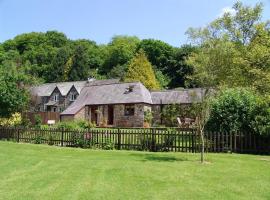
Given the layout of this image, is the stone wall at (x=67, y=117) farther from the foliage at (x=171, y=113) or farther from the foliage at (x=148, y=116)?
the foliage at (x=171, y=113)

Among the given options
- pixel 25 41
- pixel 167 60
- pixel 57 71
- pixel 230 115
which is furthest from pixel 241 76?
pixel 25 41

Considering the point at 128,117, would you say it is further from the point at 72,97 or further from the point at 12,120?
the point at 72,97

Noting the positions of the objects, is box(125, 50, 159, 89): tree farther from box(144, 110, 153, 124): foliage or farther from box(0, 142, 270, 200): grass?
box(0, 142, 270, 200): grass

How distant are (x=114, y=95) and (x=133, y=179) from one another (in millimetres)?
35919

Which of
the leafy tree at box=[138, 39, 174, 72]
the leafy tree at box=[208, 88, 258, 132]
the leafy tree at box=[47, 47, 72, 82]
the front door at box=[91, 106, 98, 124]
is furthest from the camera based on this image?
the leafy tree at box=[47, 47, 72, 82]

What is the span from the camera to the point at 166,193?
8.66m

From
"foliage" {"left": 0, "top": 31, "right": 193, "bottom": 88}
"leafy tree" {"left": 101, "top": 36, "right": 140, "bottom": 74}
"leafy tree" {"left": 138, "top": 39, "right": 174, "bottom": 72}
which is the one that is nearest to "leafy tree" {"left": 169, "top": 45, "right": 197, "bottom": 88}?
"foliage" {"left": 0, "top": 31, "right": 193, "bottom": 88}

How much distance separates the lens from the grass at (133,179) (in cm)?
860

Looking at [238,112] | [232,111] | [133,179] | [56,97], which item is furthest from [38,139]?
[56,97]

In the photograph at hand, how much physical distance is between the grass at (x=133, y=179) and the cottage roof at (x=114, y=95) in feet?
98.4

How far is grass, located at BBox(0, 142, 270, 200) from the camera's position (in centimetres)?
860

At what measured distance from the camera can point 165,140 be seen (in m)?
18.4

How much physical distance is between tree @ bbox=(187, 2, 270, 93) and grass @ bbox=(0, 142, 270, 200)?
13.3 meters

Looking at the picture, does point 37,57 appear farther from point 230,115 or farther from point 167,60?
point 230,115
